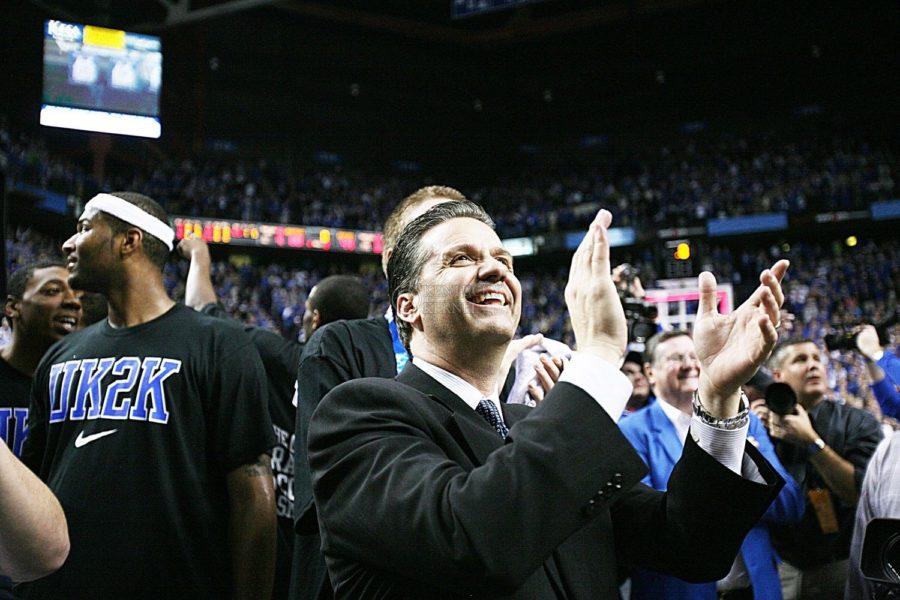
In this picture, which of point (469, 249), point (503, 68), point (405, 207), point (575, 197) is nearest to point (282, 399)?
point (405, 207)

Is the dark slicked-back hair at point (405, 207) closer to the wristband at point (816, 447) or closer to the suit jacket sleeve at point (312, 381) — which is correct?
the suit jacket sleeve at point (312, 381)

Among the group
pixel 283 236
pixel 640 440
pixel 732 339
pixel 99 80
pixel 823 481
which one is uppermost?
pixel 99 80

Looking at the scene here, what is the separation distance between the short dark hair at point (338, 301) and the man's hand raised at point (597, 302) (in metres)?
2.24

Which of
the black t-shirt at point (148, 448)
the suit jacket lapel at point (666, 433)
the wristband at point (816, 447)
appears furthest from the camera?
the wristband at point (816, 447)

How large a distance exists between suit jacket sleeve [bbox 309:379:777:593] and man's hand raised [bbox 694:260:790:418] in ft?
1.08

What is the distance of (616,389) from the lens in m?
1.33

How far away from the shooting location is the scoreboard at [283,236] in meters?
23.5

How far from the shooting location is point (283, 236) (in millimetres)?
24672

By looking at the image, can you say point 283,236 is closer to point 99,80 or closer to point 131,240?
point 99,80

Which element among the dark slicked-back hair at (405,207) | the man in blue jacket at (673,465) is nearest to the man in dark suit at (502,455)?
the dark slicked-back hair at (405,207)

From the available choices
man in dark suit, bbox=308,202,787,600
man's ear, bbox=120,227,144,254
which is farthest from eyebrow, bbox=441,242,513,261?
man's ear, bbox=120,227,144,254

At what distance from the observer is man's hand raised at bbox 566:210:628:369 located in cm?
131

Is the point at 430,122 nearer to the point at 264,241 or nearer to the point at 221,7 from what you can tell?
the point at 264,241

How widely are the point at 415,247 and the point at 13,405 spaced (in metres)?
2.06
